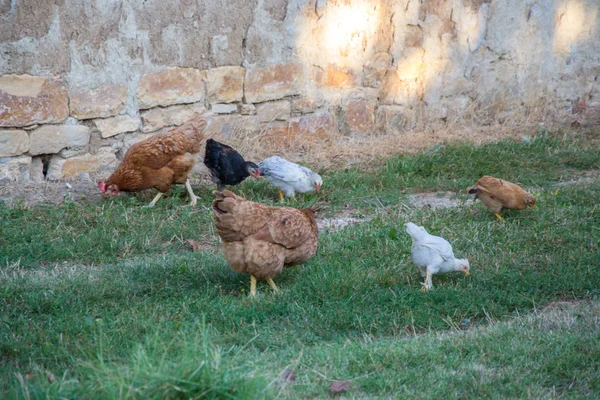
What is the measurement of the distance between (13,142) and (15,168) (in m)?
0.27

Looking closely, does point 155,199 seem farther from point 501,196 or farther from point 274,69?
point 501,196

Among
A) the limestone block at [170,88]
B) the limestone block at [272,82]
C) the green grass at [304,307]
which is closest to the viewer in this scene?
the green grass at [304,307]

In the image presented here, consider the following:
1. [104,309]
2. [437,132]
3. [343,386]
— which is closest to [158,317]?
[104,309]

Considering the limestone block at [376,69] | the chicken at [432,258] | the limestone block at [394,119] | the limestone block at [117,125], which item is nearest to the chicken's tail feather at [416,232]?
the chicken at [432,258]

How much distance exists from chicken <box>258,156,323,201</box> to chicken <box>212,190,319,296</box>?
218 cm

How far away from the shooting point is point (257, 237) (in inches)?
203

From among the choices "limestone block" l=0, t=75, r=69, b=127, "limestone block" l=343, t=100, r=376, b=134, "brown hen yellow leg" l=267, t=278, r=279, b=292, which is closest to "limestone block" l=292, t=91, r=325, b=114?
"limestone block" l=343, t=100, r=376, b=134

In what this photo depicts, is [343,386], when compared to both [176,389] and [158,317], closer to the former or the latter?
[176,389]

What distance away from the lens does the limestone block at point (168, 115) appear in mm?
8414

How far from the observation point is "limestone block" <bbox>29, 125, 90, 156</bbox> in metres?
7.64

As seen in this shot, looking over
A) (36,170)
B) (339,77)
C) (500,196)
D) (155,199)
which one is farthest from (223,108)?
(500,196)

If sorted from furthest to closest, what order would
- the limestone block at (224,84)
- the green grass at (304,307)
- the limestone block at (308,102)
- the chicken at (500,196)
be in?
the limestone block at (308,102), the limestone block at (224,84), the chicken at (500,196), the green grass at (304,307)

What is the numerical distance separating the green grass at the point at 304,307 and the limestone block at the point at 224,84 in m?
1.44

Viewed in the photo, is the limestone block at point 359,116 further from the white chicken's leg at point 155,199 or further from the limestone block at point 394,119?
the white chicken's leg at point 155,199
